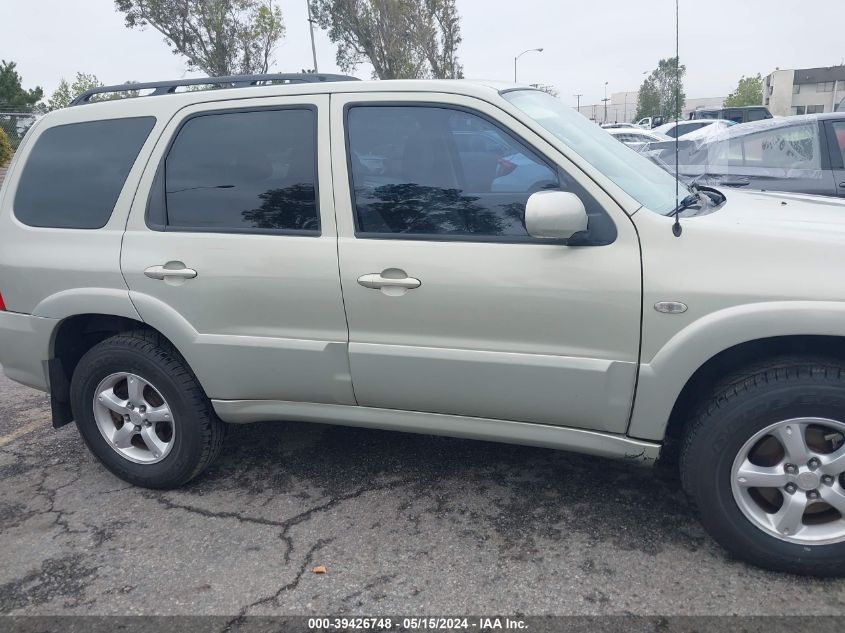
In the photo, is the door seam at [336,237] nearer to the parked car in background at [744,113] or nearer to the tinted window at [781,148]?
the tinted window at [781,148]

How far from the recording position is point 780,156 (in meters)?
6.33

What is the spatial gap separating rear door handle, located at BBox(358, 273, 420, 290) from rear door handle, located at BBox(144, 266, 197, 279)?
0.82 metres

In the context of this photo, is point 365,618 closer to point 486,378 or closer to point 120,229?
point 486,378

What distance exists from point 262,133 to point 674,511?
2502 mm

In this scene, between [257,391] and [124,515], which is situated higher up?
[257,391]

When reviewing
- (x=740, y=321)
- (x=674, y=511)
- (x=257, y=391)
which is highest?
(x=740, y=321)

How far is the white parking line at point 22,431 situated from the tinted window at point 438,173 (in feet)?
9.19

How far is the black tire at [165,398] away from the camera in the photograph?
3304mm

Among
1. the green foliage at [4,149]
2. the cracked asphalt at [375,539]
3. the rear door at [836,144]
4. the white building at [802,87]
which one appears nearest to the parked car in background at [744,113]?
the rear door at [836,144]

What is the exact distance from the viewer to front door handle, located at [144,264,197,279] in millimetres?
3129

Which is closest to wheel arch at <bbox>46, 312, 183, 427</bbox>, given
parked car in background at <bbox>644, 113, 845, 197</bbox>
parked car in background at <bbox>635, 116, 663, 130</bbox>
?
parked car in background at <bbox>644, 113, 845, 197</bbox>

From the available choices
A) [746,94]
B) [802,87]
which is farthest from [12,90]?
[802,87]

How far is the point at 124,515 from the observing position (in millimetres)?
3297

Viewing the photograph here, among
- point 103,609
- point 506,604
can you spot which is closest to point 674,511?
point 506,604
